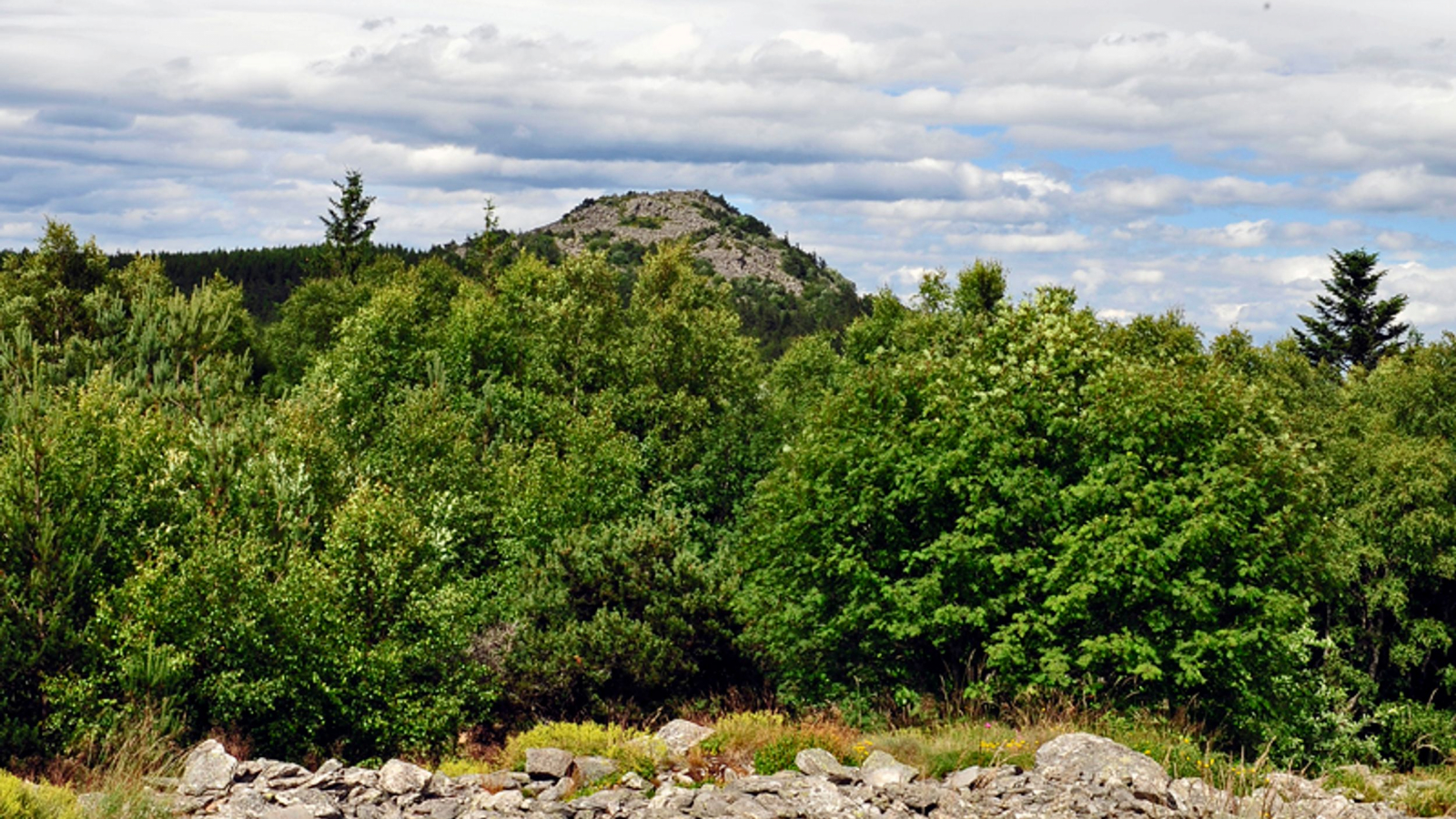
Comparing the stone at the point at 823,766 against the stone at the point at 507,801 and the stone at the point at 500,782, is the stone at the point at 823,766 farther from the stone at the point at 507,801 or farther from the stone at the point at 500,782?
the stone at the point at 500,782

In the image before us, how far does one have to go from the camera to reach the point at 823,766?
16.2m

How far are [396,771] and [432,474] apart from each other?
2763 cm

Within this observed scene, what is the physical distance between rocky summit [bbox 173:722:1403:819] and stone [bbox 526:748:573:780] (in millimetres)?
18

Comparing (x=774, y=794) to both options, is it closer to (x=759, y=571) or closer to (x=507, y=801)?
(x=507, y=801)

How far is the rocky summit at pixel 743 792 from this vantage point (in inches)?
580

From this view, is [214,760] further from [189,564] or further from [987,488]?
[987,488]

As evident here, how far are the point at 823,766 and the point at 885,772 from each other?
880 mm

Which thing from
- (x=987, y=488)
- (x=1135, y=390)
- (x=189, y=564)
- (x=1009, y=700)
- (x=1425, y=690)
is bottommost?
(x=1425, y=690)

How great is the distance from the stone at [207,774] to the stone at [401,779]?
6.84ft

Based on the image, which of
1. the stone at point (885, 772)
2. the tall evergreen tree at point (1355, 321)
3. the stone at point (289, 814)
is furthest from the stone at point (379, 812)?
the tall evergreen tree at point (1355, 321)

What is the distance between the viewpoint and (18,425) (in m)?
26.6

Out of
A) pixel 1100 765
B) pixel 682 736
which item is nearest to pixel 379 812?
pixel 682 736

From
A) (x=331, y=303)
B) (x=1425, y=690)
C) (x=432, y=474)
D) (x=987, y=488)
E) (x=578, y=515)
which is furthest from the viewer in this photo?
(x=331, y=303)

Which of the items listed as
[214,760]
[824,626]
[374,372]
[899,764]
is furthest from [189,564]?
[374,372]
